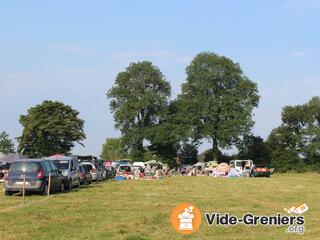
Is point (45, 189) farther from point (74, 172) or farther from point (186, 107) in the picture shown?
point (186, 107)

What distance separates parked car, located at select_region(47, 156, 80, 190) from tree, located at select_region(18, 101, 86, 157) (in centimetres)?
5180

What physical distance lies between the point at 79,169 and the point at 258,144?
63.2 m

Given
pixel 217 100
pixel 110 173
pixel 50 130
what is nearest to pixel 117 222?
pixel 110 173

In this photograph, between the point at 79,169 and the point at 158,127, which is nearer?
the point at 79,169

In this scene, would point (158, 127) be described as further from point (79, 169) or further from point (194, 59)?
point (79, 169)

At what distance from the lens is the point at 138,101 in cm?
9200

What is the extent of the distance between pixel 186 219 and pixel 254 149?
89.4m

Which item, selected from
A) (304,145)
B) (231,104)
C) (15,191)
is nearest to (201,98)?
(231,104)

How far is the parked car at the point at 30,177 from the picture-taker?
25578mm

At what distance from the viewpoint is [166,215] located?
16.1m

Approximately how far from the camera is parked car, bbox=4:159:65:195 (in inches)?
1007

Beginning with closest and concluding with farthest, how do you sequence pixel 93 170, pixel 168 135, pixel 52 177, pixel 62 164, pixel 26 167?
pixel 26 167 → pixel 52 177 → pixel 62 164 → pixel 93 170 → pixel 168 135

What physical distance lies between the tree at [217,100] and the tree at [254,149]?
4207 millimetres

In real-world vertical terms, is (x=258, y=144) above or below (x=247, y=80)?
below
